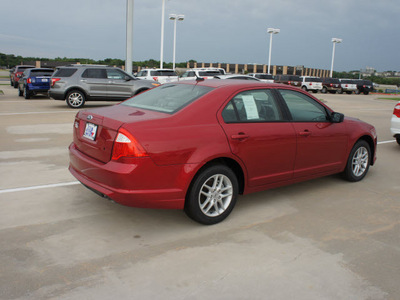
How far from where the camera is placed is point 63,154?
25.3 ft

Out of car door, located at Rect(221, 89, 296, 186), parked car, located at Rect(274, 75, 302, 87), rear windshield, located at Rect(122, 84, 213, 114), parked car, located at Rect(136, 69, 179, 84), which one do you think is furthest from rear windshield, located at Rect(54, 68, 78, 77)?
parked car, located at Rect(274, 75, 302, 87)

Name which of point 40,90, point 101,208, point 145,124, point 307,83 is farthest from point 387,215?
point 307,83

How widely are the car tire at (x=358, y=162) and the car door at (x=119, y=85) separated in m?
11.9

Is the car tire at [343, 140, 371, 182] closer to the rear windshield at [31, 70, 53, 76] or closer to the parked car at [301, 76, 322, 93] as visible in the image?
the rear windshield at [31, 70, 53, 76]

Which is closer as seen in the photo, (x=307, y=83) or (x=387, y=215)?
(x=387, y=215)

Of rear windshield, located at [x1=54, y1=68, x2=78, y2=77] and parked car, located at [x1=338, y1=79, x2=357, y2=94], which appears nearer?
rear windshield, located at [x1=54, y1=68, x2=78, y2=77]

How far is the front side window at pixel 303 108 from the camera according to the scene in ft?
17.3

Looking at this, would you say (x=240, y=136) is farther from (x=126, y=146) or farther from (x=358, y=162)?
(x=358, y=162)

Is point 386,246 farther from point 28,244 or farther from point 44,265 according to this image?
point 28,244

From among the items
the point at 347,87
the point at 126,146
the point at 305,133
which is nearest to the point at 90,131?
the point at 126,146

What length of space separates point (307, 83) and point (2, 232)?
125ft

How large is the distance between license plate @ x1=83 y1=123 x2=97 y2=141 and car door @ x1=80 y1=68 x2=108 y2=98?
12.2 meters

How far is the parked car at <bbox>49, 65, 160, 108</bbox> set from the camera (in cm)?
1587

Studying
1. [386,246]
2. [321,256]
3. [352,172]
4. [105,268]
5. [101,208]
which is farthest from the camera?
[352,172]
